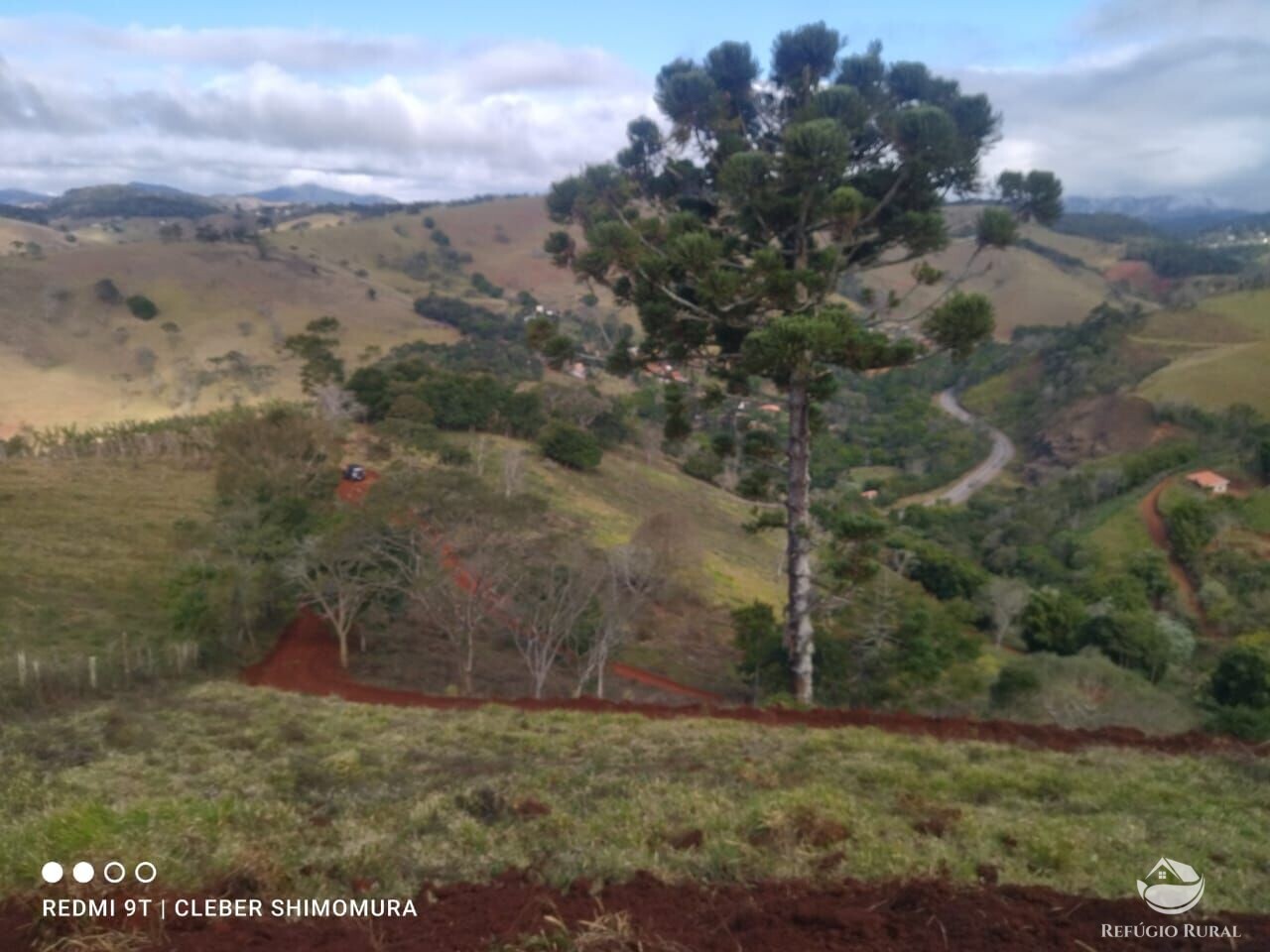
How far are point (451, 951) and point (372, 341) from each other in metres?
56.8

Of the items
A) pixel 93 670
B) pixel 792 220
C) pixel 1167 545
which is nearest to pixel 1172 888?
pixel 792 220

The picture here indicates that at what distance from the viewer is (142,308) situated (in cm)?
5519

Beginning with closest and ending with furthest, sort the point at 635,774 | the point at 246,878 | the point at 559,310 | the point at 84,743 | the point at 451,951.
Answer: the point at 451,951, the point at 246,878, the point at 635,774, the point at 84,743, the point at 559,310

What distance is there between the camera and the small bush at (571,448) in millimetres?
32938

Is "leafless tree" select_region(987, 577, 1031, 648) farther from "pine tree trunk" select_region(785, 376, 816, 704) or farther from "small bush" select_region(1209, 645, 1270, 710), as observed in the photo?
"pine tree trunk" select_region(785, 376, 816, 704)

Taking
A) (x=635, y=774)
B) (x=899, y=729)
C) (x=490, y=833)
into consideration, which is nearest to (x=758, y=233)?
(x=899, y=729)

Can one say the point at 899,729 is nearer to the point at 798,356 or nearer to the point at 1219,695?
the point at 798,356

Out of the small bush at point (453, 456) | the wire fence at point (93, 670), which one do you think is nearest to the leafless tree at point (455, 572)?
the wire fence at point (93, 670)

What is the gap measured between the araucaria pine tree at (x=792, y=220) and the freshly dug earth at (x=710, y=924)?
6106 mm

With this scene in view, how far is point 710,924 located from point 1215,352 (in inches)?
2760

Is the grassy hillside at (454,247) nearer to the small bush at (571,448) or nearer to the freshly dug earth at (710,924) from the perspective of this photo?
the small bush at (571,448)

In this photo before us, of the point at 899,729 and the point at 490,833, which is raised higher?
the point at 490,833

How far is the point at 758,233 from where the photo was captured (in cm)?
1070

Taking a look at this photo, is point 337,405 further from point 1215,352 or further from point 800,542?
point 1215,352
